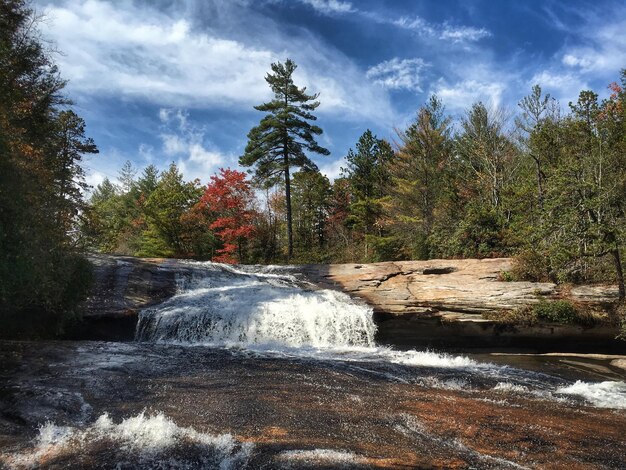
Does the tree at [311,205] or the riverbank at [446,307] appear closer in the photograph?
the riverbank at [446,307]

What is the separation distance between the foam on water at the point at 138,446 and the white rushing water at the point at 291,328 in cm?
475

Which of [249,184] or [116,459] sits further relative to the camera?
[249,184]

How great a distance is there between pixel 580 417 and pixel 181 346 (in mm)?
9288

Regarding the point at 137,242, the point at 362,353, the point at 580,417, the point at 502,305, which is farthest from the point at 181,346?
the point at 137,242

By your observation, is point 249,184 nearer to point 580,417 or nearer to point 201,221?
point 201,221

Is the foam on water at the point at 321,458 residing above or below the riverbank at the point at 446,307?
below

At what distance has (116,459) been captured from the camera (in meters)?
4.25

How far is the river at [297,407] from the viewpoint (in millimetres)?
4516

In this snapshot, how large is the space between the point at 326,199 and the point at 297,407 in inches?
1294

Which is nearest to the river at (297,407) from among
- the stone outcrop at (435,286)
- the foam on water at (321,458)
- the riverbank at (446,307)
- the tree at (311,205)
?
the foam on water at (321,458)

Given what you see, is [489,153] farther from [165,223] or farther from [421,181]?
[165,223]

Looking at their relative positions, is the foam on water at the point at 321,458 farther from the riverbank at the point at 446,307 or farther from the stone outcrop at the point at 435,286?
the stone outcrop at the point at 435,286

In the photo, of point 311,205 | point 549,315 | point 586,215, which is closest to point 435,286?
point 549,315

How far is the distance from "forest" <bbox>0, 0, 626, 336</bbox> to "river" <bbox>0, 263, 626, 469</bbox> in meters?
2.97
